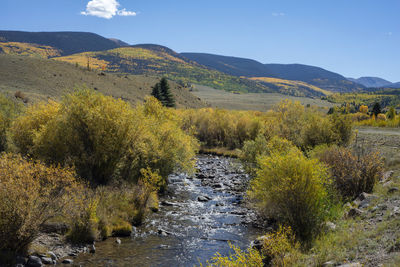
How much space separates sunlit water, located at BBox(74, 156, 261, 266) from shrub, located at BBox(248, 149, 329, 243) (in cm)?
316

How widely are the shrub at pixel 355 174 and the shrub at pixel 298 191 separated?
14.2 feet

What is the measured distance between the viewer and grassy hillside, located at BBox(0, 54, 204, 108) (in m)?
59.8

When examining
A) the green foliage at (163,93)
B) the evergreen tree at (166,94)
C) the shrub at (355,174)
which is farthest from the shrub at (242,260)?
the evergreen tree at (166,94)

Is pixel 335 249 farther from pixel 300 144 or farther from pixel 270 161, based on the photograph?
pixel 300 144

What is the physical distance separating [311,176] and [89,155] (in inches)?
546

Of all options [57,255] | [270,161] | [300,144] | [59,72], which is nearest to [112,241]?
[57,255]

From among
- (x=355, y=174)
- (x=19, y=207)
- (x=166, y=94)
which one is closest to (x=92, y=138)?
(x=19, y=207)

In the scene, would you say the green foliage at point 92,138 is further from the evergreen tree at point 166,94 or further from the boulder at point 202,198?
the evergreen tree at point 166,94

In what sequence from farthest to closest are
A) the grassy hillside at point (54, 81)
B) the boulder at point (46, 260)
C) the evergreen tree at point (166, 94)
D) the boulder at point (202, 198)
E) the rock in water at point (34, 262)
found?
the evergreen tree at point (166, 94) → the grassy hillside at point (54, 81) → the boulder at point (202, 198) → the boulder at point (46, 260) → the rock in water at point (34, 262)

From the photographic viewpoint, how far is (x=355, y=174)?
1753cm

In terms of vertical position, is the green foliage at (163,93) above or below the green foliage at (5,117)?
above

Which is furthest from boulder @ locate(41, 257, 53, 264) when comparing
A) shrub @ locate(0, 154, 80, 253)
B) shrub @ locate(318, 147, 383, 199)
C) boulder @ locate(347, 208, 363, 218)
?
shrub @ locate(318, 147, 383, 199)

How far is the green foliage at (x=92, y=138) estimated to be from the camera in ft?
61.6

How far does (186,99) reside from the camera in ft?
358
